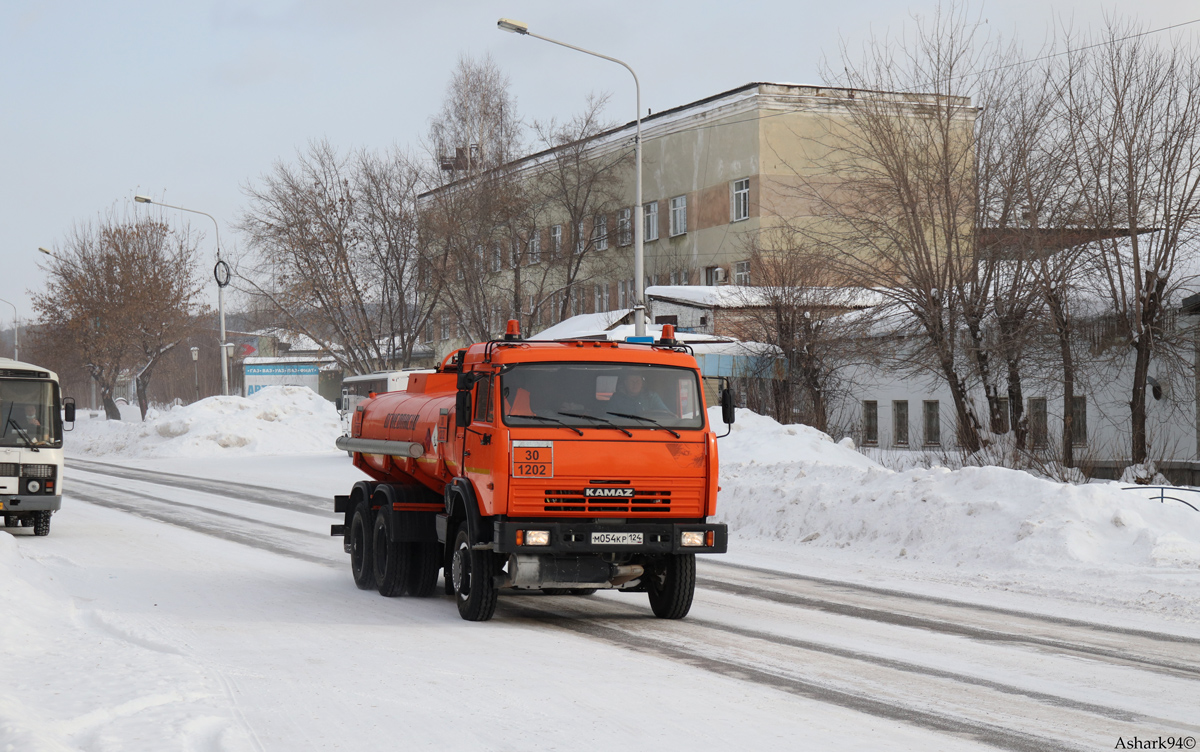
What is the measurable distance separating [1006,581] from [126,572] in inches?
388

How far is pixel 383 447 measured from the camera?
523 inches

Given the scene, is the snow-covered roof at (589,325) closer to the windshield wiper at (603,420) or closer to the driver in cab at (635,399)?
the driver in cab at (635,399)

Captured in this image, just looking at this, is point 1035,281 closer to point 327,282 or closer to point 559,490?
point 559,490

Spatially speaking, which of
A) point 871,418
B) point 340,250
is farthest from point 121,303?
point 871,418

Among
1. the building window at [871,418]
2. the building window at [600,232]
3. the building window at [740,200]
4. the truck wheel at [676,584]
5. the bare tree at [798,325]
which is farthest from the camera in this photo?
the building window at [600,232]

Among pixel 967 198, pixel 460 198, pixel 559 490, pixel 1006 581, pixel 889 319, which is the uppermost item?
pixel 460 198

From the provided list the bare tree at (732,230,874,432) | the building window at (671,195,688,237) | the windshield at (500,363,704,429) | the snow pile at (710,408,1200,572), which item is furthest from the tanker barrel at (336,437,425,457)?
the building window at (671,195,688,237)

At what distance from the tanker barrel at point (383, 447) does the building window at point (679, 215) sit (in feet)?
136

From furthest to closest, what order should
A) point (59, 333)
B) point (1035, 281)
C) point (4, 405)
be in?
point (59, 333)
point (1035, 281)
point (4, 405)

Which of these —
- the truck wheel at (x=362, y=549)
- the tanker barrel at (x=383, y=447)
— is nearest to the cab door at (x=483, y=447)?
the tanker barrel at (x=383, y=447)

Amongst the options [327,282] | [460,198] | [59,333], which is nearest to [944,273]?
[460,198]

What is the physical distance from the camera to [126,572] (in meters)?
13.8

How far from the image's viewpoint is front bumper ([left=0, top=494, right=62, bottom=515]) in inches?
672

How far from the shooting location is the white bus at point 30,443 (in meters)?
17.1
